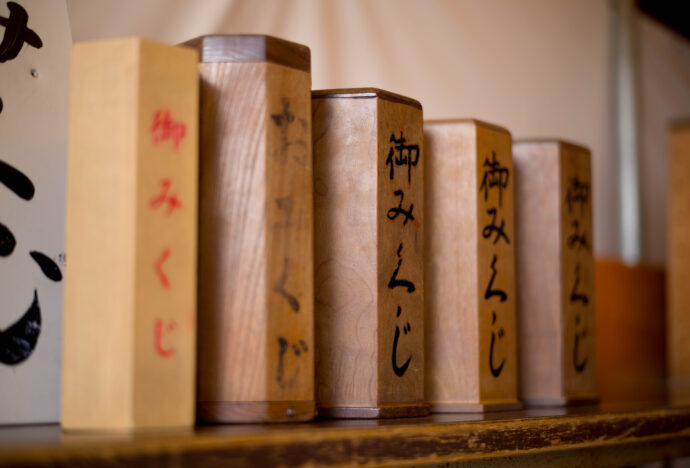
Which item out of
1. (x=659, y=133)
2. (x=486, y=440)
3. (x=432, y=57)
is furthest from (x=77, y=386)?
(x=659, y=133)

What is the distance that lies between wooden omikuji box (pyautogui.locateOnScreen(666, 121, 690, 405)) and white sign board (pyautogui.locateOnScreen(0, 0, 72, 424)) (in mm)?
1287

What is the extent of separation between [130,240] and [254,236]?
0.37 ft

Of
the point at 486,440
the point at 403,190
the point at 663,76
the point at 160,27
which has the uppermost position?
the point at 663,76

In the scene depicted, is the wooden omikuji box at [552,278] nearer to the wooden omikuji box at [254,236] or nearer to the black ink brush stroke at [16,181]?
the wooden omikuji box at [254,236]

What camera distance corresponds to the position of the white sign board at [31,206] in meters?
0.66

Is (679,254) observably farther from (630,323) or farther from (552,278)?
(552,278)

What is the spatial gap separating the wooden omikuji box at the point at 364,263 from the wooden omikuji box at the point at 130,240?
0.56 ft

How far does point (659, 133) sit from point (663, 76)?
16 centimetres

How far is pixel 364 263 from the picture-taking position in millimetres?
725

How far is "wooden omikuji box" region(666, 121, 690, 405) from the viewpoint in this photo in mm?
1603

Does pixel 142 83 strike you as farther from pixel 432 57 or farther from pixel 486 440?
pixel 432 57

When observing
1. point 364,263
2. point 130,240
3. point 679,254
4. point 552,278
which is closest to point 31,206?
point 130,240

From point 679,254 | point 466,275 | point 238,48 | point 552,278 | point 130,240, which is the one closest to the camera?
point 130,240

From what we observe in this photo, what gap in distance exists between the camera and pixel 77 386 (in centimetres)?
56
